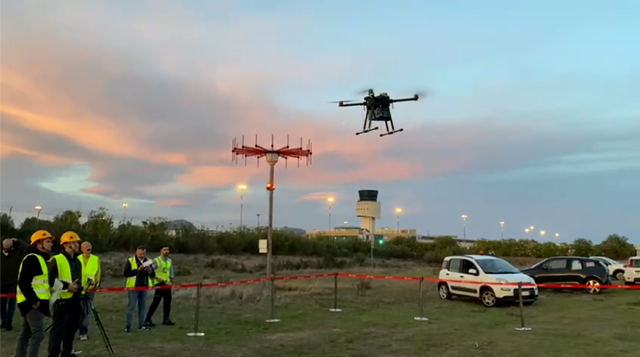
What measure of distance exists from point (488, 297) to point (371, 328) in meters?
6.36

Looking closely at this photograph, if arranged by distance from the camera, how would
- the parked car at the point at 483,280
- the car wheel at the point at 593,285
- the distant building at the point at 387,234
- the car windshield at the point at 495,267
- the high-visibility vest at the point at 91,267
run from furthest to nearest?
1. the distant building at the point at 387,234
2. the car wheel at the point at 593,285
3. the car windshield at the point at 495,267
4. the parked car at the point at 483,280
5. the high-visibility vest at the point at 91,267

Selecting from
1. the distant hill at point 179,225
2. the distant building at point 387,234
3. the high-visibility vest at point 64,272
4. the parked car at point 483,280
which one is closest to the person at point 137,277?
the high-visibility vest at point 64,272

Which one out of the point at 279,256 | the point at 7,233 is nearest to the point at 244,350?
the point at 7,233

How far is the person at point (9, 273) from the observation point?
37.9 ft

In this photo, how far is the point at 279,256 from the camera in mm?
52469

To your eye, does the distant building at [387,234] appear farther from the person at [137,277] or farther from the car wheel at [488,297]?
the person at [137,277]

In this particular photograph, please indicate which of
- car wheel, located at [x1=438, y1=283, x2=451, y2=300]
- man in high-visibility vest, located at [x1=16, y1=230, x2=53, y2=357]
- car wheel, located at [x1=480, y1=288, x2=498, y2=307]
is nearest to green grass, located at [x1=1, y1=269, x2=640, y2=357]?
car wheel, located at [x1=438, y1=283, x2=451, y2=300]

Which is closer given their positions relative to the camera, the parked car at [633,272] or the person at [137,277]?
the person at [137,277]

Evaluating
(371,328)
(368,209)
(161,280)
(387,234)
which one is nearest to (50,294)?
(161,280)

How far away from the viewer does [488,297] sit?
58.9ft

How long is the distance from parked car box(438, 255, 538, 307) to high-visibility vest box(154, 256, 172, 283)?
975 centimetres

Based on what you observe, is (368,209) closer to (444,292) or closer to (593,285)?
(593,285)

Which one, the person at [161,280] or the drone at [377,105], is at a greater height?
the drone at [377,105]

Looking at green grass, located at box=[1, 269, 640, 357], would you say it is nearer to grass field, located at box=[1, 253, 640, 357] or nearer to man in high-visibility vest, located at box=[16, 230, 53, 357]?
grass field, located at box=[1, 253, 640, 357]
